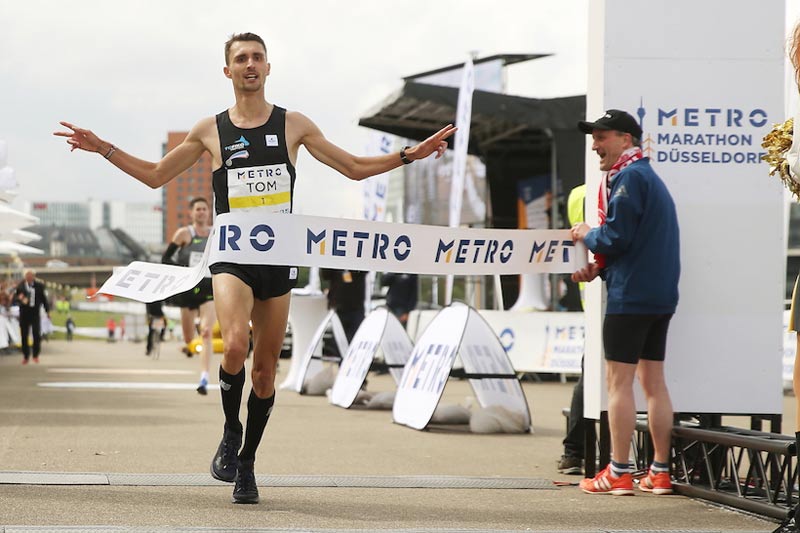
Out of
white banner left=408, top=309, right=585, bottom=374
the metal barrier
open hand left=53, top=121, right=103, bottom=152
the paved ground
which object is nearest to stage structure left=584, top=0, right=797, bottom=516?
the metal barrier

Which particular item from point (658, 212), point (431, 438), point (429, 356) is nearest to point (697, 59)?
point (658, 212)

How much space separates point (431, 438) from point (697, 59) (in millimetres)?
4277

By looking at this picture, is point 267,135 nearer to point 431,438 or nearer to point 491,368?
point 431,438

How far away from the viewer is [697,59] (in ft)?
25.1

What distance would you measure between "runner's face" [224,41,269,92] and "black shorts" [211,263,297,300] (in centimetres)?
90

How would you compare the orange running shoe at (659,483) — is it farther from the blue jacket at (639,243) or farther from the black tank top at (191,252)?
the black tank top at (191,252)

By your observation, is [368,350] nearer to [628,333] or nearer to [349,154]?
[628,333]

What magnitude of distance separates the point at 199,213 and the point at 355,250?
25.1 feet

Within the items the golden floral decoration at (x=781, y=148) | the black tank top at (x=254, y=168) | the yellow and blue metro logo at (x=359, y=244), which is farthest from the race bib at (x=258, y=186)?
the golden floral decoration at (x=781, y=148)

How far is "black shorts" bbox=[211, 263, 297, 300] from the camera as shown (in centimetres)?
657

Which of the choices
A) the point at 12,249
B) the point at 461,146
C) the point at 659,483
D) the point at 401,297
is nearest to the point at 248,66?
the point at 659,483

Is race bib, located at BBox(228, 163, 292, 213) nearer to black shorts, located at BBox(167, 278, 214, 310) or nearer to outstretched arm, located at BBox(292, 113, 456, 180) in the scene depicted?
outstretched arm, located at BBox(292, 113, 456, 180)

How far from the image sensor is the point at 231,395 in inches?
260

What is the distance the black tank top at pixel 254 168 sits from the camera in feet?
21.7
